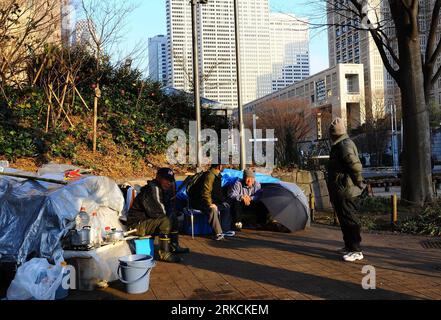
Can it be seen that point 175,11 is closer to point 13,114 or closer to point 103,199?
point 13,114

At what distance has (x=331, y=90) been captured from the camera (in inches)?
3413

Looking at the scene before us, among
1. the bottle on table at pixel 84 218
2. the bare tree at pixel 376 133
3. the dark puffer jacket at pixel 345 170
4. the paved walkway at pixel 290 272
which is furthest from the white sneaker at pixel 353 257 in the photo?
the bare tree at pixel 376 133

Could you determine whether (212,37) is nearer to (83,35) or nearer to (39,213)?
(83,35)

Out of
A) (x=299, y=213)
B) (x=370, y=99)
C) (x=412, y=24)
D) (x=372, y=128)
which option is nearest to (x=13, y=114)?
(x=299, y=213)

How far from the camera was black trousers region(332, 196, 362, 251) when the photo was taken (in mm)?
6301

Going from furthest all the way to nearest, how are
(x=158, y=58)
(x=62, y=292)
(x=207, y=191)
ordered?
(x=158, y=58) → (x=207, y=191) → (x=62, y=292)

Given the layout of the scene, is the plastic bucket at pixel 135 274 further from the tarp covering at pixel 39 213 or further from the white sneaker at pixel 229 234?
the white sneaker at pixel 229 234

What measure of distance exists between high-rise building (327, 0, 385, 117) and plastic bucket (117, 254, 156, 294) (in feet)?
33.3

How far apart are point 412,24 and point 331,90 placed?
78.0 metres

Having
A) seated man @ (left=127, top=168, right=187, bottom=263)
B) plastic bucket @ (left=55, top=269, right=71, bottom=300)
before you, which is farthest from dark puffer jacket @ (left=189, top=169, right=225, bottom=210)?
plastic bucket @ (left=55, top=269, right=71, bottom=300)

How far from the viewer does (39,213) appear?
5.27m
